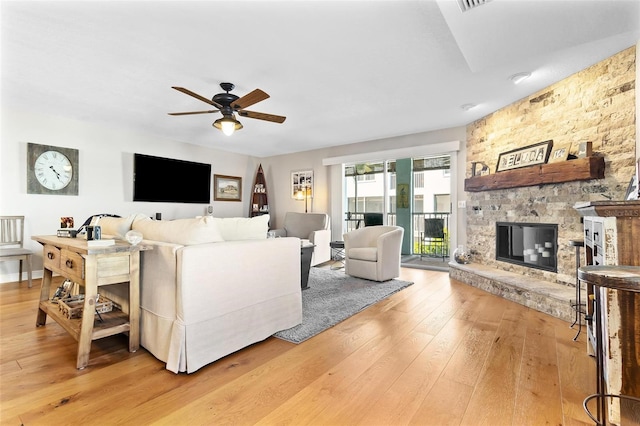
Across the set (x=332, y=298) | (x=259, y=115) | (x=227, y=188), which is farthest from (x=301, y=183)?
(x=332, y=298)

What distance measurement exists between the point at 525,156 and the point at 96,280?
14.2 feet

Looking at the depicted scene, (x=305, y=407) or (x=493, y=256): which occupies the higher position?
(x=493, y=256)

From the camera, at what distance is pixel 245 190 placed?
7.12m

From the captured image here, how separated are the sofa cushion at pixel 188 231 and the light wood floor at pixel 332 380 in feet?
2.62

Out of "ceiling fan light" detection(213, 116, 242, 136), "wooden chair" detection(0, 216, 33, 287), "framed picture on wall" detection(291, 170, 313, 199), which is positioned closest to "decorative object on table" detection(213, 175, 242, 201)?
"framed picture on wall" detection(291, 170, 313, 199)

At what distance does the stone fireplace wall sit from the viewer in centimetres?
262

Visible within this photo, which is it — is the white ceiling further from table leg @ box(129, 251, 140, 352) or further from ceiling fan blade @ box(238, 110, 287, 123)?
table leg @ box(129, 251, 140, 352)

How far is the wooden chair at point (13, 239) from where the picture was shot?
12.2 ft

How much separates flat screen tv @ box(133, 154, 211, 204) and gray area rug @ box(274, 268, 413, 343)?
310 centimetres

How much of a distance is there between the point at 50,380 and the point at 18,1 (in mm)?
2385

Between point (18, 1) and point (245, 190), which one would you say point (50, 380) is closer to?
point (18, 1)

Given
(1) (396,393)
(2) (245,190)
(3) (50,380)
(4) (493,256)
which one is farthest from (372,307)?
(2) (245,190)

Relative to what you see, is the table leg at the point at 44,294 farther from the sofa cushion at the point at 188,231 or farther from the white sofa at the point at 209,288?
the sofa cushion at the point at 188,231

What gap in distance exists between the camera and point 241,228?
7.64 feet
